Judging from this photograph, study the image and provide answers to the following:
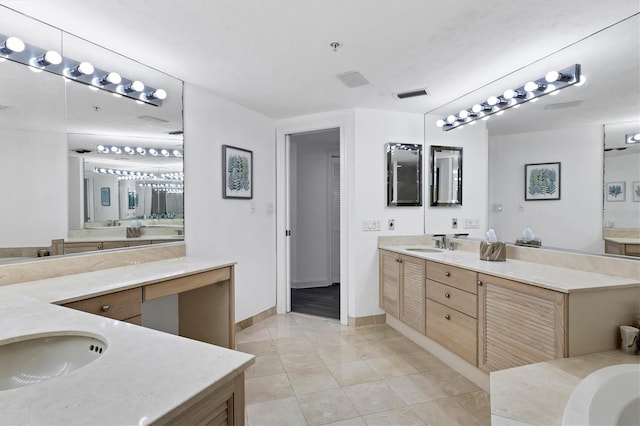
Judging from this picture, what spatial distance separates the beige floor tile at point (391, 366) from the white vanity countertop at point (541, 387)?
1134 millimetres

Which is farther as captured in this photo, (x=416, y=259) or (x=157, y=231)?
(x=416, y=259)

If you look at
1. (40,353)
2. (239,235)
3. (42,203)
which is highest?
(42,203)

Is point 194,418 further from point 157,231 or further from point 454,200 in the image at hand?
point 454,200

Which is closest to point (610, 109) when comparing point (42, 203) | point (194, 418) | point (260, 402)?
point (194, 418)

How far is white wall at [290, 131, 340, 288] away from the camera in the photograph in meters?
4.91

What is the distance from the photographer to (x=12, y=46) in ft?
5.44

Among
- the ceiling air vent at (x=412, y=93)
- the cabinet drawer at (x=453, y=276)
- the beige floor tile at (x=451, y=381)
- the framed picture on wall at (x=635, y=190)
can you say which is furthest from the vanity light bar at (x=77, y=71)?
the framed picture on wall at (x=635, y=190)

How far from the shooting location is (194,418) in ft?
2.24

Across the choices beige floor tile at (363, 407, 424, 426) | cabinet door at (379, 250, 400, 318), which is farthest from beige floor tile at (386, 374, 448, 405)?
cabinet door at (379, 250, 400, 318)

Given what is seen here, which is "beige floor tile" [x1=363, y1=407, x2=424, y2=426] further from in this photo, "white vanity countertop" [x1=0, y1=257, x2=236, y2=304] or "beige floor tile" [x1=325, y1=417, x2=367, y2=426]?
"white vanity countertop" [x1=0, y1=257, x2=236, y2=304]

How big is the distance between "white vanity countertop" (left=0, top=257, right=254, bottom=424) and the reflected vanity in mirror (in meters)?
2.75

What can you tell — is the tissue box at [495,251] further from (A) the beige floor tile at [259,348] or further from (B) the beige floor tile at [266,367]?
(A) the beige floor tile at [259,348]

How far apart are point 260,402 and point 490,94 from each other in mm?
2818

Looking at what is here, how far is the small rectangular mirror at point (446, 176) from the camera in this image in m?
3.09
